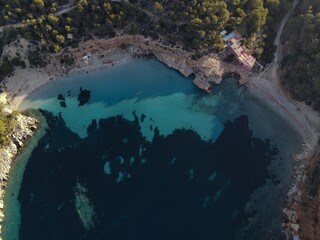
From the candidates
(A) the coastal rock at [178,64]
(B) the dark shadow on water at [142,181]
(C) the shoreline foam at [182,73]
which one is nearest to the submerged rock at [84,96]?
(C) the shoreline foam at [182,73]

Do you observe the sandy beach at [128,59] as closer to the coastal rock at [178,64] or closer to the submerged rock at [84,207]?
the coastal rock at [178,64]

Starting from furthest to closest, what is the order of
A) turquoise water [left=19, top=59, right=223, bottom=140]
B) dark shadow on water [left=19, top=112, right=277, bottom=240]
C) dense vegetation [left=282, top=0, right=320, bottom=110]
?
turquoise water [left=19, top=59, right=223, bottom=140]
dense vegetation [left=282, top=0, right=320, bottom=110]
dark shadow on water [left=19, top=112, right=277, bottom=240]

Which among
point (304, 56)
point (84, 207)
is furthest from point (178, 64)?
point (84, 207)

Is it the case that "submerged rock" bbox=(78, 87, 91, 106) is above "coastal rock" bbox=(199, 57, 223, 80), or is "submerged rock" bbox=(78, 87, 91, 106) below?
below

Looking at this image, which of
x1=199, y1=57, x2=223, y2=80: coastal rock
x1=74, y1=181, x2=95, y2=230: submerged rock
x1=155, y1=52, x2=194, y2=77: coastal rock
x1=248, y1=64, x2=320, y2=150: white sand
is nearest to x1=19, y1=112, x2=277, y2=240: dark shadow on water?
x1=74, y1=181, x2=95, y2=230: submerged rock

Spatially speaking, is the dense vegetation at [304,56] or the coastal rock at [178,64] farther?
the coastal rock at [178,64]

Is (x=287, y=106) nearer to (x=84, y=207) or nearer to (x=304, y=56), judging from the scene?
(x=304, y=56)

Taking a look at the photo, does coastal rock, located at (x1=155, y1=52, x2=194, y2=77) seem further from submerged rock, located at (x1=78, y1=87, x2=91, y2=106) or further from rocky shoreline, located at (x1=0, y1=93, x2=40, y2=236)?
rocky shoreline, located at (x1=0, y1=93, x2=40, y2=236)
